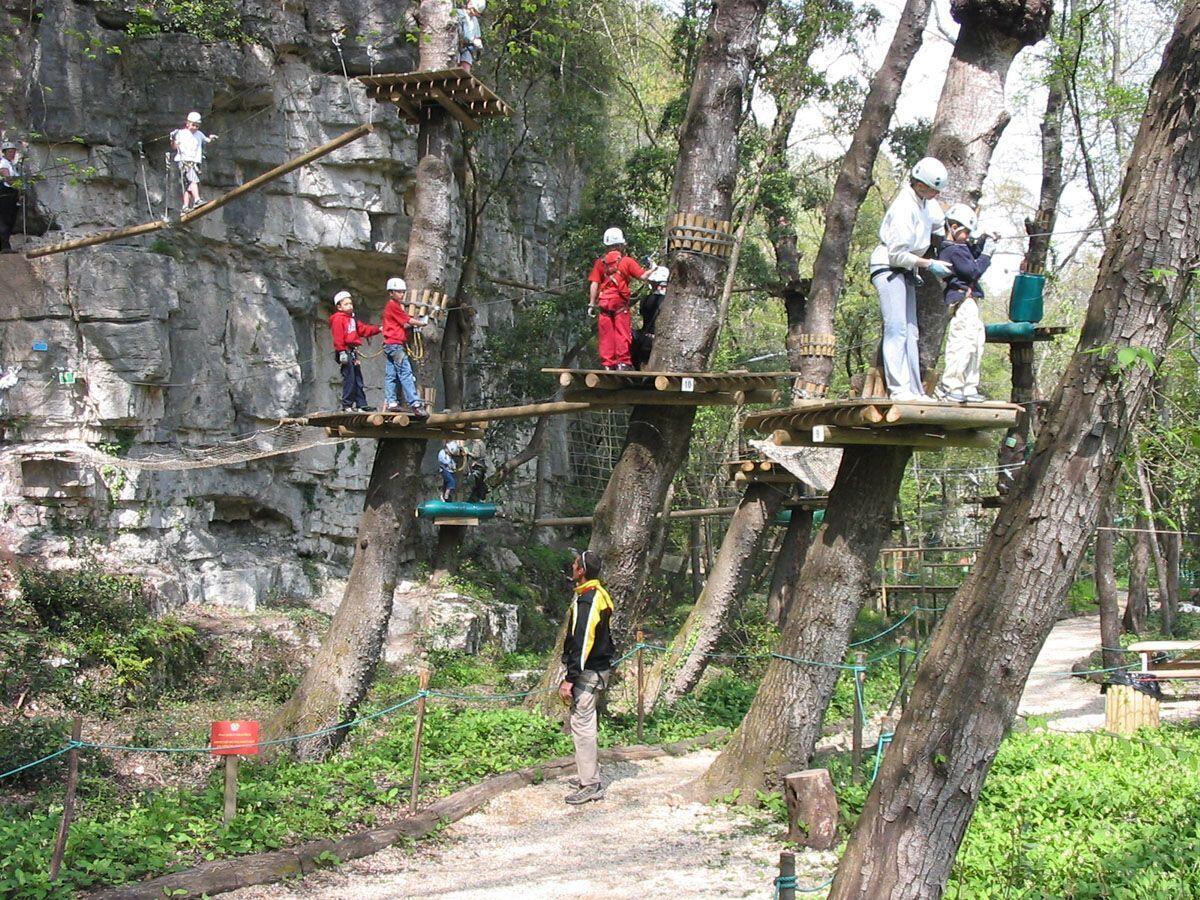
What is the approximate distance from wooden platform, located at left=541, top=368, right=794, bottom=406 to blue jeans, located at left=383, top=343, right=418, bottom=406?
1.86 metres

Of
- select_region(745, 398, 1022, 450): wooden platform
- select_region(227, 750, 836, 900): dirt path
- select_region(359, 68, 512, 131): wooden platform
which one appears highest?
select_region(359, 68, 512, 131): wooden platform

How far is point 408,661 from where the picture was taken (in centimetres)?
1359

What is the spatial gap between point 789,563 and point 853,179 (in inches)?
205

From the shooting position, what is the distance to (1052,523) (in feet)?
12.3

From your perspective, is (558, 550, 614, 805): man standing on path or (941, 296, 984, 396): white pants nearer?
(941, 296, 984, 396): white pants

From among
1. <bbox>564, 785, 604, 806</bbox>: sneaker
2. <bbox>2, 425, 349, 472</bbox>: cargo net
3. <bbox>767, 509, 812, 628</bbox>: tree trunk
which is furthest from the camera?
<bbox>767, 509, 812, 628</bbox>: tree trunk

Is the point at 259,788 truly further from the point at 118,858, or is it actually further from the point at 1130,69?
the point at 1130,69

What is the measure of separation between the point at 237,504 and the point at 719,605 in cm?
780

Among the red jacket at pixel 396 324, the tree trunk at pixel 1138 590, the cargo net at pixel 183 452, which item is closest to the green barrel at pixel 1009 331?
the red jacket at pixel 396 324

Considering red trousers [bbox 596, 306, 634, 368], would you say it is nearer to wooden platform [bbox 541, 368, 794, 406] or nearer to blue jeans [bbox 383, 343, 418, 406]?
wooden platform [bbox 541, 368, 794, 406]

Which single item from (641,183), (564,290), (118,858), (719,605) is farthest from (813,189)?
(118,858)

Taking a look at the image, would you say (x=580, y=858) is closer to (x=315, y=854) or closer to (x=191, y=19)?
(x=315, y=854)

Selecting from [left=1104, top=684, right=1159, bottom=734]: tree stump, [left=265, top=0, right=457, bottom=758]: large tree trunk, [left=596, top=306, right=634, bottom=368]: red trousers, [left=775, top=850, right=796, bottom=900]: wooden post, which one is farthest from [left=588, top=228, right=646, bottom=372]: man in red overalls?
[left=1104, top=684, right=1159, bottom=734]: tree stump

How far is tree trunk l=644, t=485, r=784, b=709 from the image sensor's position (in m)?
11.0
